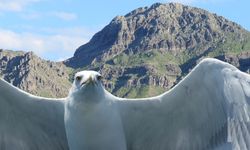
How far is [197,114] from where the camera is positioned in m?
18.2

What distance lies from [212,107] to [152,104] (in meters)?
1.79

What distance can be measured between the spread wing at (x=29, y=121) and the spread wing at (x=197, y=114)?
2090 millimetres

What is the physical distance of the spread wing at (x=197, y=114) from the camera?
16.3 m

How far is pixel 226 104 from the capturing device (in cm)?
1677

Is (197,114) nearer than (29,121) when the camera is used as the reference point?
Yes

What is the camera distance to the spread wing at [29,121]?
18234mm

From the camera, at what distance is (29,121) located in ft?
62.4

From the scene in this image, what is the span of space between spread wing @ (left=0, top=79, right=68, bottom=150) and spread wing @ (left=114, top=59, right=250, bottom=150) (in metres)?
2.09

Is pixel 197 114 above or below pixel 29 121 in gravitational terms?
below

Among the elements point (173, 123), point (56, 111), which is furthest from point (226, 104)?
point (56, 111)

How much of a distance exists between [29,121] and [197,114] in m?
5.21

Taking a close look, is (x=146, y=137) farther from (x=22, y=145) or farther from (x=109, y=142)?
(x=22, y=145)

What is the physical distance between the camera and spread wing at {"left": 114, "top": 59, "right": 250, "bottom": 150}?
53.6ft

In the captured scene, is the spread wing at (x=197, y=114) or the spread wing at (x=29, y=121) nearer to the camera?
the spread wing at (x=197, y=114)
